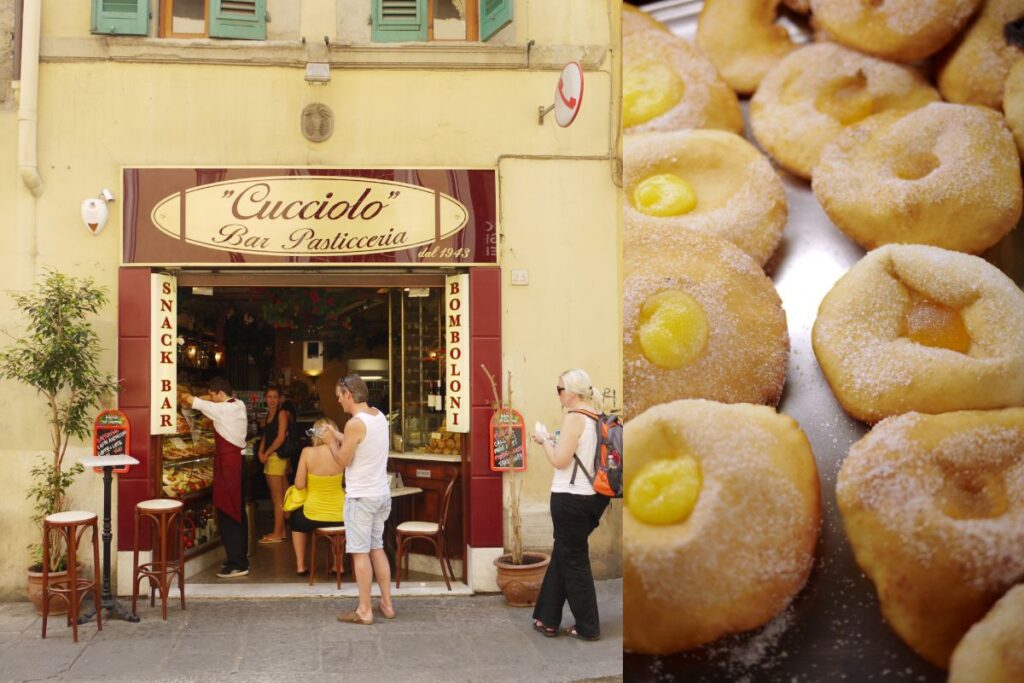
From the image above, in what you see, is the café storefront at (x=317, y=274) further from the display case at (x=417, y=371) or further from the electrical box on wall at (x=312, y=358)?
the electrical box on wall at (x=312, y=358)

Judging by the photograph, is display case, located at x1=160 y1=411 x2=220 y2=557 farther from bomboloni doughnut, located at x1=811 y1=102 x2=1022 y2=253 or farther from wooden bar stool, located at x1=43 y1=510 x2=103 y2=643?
bomboloni doughnut, located at x1=811 y1=102 x2=1022 y2=253

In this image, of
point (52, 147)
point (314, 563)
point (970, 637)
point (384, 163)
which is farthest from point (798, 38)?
point (52, 147)

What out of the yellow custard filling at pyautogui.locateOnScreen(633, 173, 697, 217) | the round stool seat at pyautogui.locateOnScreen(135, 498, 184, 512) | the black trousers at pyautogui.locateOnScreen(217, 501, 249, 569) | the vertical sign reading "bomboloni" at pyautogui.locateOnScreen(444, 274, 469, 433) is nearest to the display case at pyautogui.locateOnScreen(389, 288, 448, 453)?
the vertical sign reading "bomboloni" at pyautogui.locateOnScreen(444, 274, 469, 433)

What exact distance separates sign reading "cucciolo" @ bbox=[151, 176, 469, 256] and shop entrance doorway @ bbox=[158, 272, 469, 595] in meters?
0.24

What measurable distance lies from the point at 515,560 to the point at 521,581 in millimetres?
161

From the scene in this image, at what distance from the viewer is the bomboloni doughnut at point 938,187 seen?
3.85 ft

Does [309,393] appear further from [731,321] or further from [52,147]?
[731,321]

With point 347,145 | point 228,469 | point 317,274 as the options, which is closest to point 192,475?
point 228,469

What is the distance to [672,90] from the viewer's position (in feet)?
4.09

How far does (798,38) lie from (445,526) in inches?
175

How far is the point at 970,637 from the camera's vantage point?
3.67 feet

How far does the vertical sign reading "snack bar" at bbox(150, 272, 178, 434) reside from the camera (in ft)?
16.4

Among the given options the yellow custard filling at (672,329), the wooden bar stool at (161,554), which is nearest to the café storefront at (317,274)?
the wooden bar stool at (161,554)

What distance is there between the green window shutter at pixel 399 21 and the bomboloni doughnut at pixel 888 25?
172 inches
